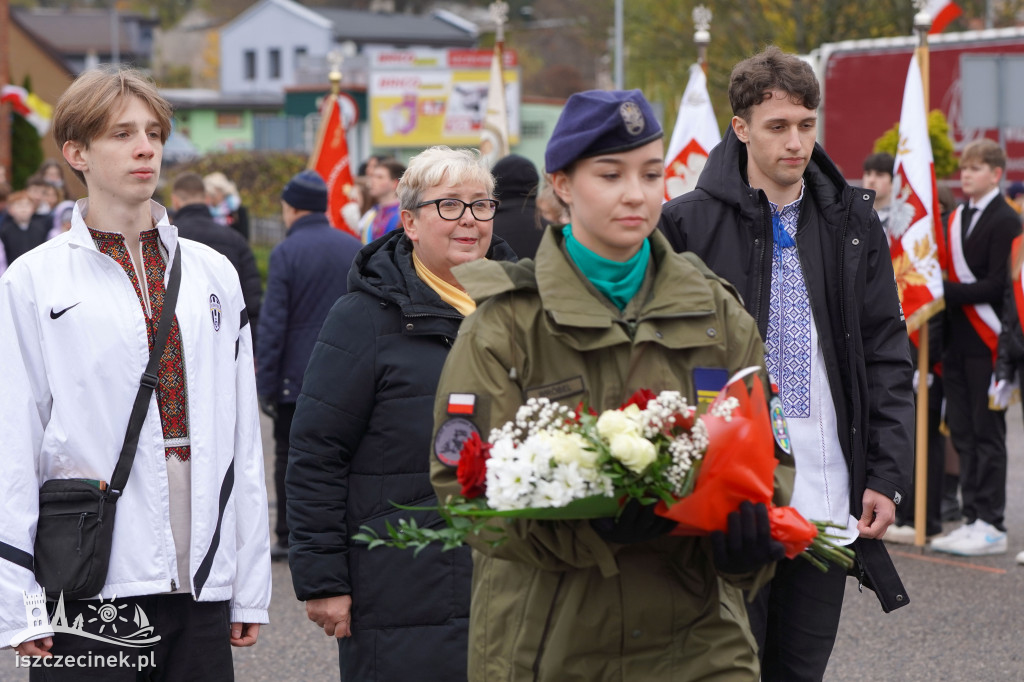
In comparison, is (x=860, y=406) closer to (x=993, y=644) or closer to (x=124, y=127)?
(x=124, y=127)

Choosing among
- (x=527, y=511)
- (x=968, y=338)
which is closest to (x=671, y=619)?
(x=527, y=511)

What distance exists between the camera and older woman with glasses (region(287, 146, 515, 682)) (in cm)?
390

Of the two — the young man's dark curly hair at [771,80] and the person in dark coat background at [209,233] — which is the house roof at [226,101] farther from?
the young man's dark curly hair at [771,80]

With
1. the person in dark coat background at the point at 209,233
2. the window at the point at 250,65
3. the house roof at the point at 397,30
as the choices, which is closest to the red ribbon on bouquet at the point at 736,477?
the person in dark coat background at the point at 209,233

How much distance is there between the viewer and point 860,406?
13.4 feet

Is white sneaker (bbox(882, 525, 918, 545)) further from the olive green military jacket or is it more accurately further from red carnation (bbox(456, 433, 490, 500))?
red carnation (bbox(456, 433, 490, 500))

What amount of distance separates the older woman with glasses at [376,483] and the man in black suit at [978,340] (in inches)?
225

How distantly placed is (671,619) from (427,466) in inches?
47.2

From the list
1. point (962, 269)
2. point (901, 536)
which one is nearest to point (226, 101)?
point (962, 269)

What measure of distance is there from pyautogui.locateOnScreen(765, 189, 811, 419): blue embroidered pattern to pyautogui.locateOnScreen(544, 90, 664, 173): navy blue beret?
1300 millimetres

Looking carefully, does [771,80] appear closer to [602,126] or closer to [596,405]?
[602,126]

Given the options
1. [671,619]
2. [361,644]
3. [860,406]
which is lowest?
[361,644]

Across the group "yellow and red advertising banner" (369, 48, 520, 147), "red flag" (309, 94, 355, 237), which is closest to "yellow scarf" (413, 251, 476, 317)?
"red flag" (309, 94, 355, 237)

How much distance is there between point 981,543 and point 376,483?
5.89m
